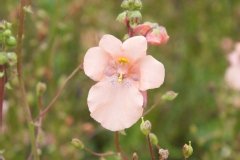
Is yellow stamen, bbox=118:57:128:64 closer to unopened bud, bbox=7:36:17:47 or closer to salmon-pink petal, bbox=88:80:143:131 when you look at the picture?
salmon-pink petal, bbox=88:80:143:131

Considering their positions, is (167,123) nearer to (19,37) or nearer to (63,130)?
(63,130)

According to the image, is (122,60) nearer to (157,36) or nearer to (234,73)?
(157,36)

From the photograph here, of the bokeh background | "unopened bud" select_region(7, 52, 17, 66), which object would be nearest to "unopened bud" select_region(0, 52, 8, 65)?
"unopened bud" select_region(7, 52, 17, 66)

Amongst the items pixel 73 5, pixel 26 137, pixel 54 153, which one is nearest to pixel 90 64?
pixel 54 153

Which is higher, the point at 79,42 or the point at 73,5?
the point at 73,5

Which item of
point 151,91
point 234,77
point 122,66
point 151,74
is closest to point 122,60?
point 122,66

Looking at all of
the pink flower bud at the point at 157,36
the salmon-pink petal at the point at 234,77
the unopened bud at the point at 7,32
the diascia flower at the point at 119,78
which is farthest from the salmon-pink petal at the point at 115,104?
the salmon-pink petal at the point at 234,77
